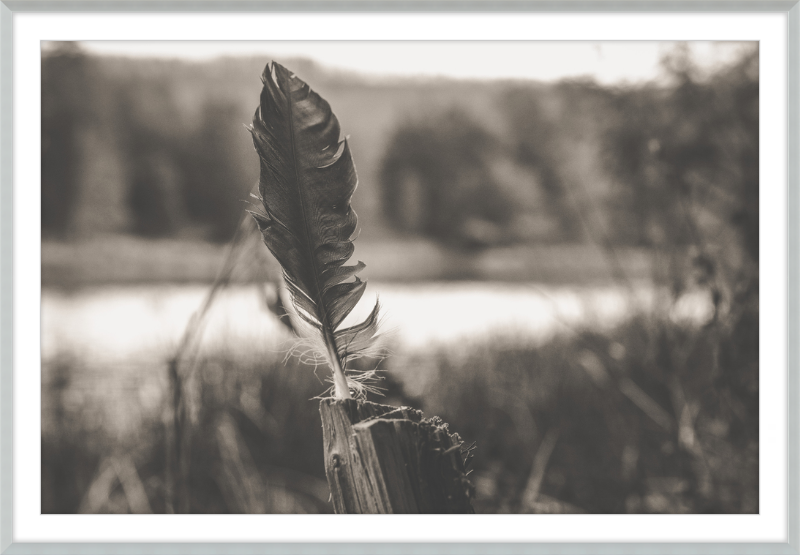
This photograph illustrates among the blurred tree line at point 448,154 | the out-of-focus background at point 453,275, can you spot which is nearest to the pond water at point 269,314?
the out-of-focus background at point 453,275

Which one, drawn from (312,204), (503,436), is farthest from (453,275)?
(312,204)

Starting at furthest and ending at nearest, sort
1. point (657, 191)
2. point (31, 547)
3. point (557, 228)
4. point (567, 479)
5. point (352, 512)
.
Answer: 1. point (557, 228)
2. point (657, 191)
3. point (567, 479)
4. point (31, 547)
5. point (352, 512)

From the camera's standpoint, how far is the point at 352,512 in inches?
21.3

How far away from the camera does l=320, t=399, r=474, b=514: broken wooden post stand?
1.59 feet

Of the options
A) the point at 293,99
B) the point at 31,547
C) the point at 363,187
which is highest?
the point at 363,187

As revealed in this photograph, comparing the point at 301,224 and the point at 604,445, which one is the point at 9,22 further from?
the point at 604,445

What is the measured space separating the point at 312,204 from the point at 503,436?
147cm

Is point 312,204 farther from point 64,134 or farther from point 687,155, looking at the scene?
point 687,155

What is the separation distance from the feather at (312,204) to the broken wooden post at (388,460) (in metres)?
0.06

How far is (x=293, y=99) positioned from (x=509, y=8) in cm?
64

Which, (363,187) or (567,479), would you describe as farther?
(363,187)

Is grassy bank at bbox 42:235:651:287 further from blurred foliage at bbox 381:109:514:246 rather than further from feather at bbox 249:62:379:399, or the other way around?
feather at bbox 249:62:379:399

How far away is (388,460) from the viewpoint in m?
0.49

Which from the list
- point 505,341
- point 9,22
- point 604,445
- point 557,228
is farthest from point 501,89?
point 9,22
